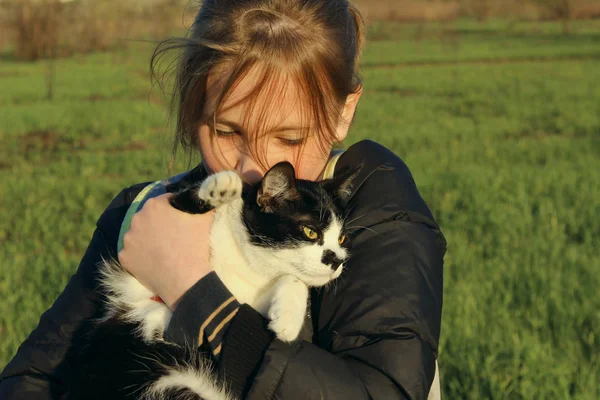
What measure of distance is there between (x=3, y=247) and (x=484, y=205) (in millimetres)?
4147

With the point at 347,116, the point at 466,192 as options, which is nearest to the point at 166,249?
the point at 347,116

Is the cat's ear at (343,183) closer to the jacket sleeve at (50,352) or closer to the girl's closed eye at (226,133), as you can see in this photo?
the girl's closed eye at (226,133)

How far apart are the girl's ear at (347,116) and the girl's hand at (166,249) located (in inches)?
22.5

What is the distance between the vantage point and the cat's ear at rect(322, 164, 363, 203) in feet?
7.28

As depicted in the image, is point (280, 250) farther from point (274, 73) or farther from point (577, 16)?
point (577, 16)

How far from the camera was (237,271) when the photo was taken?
7.41ft

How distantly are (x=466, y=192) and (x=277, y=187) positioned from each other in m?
4.91

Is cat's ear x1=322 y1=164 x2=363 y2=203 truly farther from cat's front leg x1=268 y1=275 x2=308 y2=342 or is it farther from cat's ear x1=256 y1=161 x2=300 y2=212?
cat's front leg x1=268 y1=275 x2=308 y2=342

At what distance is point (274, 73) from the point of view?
7.25 feet

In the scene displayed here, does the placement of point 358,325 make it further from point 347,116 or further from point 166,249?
point 347,116

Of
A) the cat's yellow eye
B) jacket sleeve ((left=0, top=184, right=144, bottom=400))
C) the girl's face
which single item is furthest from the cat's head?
jacket sleeve ((left=0, top=184, right=144, bottom=400))

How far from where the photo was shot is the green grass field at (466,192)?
364 cm

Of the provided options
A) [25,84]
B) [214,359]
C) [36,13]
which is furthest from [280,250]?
[36,13]

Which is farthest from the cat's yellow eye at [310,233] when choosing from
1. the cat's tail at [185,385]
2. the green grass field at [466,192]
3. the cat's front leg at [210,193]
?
the green grass field at [466,192]
